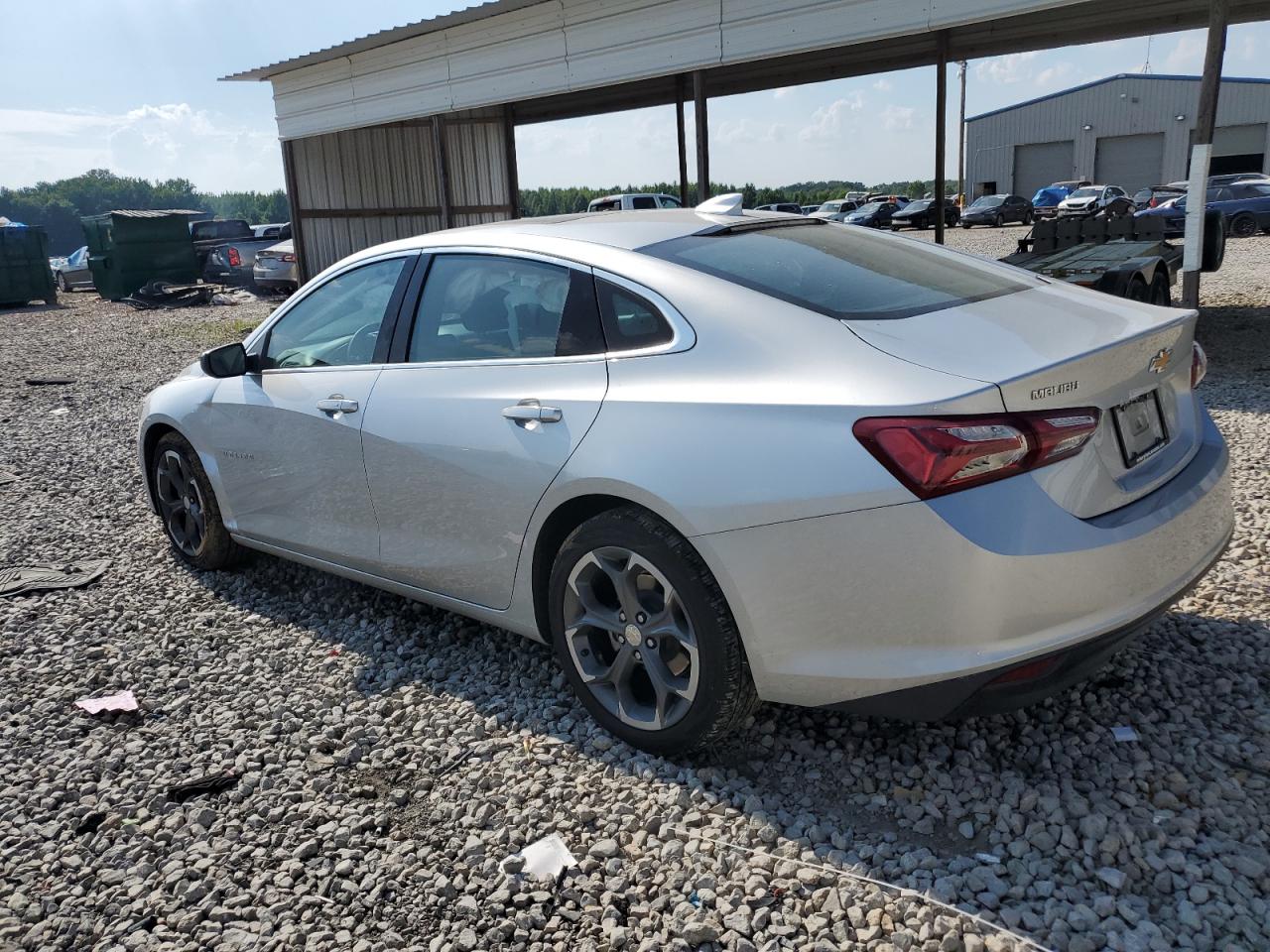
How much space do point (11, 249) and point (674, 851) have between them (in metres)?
26.3

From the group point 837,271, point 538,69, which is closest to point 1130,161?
point 538,69

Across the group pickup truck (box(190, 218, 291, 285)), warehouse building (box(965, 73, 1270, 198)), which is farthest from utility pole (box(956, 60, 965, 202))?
pickup truck (box(190, 218, 291, 285))

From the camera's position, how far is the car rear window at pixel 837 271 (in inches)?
117

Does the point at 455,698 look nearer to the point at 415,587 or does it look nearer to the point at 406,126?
the point at 415,587

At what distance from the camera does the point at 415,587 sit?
3826 millimetres

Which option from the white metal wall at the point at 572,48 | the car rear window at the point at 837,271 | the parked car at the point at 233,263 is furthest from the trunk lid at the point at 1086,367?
the parked car at the point at 233,263

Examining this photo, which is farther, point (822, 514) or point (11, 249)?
point (11, 249)

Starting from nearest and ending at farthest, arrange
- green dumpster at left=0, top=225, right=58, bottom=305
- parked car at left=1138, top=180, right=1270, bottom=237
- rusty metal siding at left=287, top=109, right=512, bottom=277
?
rusty metal siding at left=287, top=109, right=512, bottom=277, green dumpster at left=0, top=225, right=58, bottom=305, parked car at left=1138, top=180, right=1270, bottom=237

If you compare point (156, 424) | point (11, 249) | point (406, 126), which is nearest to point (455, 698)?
point (156, 424)

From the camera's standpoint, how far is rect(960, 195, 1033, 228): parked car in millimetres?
39750

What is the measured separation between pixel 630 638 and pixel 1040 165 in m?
52.8

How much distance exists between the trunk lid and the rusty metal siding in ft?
50.8

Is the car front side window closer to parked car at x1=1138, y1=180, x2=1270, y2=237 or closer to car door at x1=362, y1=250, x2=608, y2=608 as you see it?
car door at x1=362, y1=250, x2=608, y2=608

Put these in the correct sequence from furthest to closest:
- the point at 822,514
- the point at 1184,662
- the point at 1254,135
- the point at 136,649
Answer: the point at 1254,135 < the point at 136,649 < the point at 1184,662 < the point at 822,514
